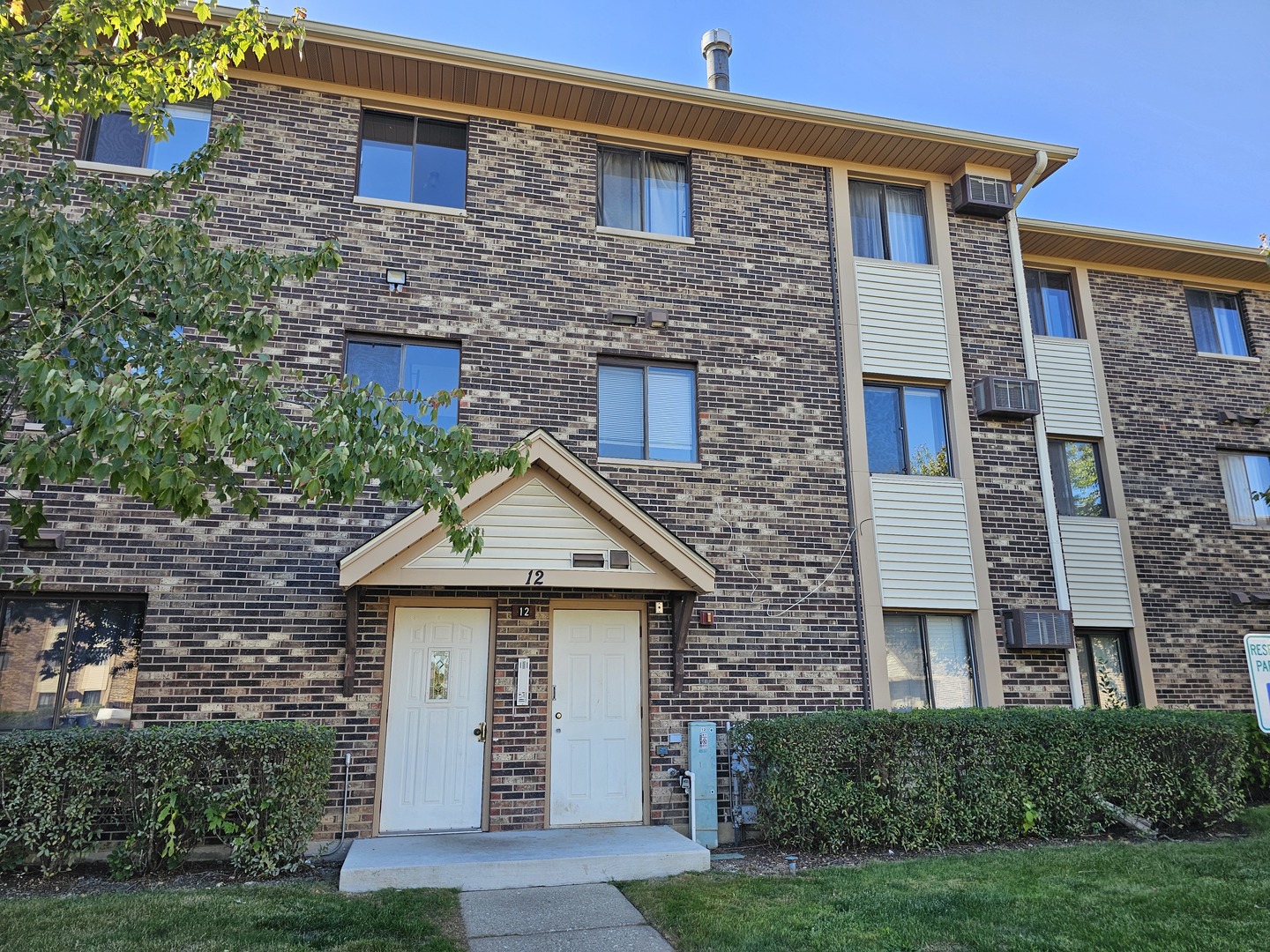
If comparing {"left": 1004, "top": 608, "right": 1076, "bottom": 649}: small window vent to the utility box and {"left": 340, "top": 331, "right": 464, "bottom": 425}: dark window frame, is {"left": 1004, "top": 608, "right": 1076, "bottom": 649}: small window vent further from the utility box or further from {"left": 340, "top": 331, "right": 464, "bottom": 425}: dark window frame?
{"left": 340, "top": 331, "right": 464, "bottom": 425}: dark window frame

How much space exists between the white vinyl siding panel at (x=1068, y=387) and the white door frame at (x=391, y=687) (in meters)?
9.17

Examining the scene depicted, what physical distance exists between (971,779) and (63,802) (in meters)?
8.13

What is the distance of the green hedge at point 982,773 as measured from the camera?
8367mm

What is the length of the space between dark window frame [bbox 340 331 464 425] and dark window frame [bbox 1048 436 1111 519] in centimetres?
891

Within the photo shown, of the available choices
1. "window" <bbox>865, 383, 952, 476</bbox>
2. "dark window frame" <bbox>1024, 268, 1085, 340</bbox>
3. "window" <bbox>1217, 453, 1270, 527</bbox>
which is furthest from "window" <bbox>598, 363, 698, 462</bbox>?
"window" <bbox>1217, 453, 1270, 527</bbox>

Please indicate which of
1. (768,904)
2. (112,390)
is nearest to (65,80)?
(112,390)

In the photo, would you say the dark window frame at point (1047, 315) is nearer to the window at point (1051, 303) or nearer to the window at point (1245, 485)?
the window at point (1051, 303)

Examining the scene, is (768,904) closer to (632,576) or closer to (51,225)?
(632,576)

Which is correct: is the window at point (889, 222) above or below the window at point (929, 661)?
above

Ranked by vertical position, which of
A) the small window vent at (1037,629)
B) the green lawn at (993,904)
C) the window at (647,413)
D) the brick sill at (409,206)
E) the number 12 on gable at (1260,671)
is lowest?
the green lawn at (993,904)

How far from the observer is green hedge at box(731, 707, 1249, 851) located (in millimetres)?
8367

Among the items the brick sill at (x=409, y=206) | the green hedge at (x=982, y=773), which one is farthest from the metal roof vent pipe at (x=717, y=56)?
the green hedge at (x=982, y=773)

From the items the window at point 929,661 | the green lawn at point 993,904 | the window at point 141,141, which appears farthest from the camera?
the window at point 929,661

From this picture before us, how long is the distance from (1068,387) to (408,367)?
10.0 metres
